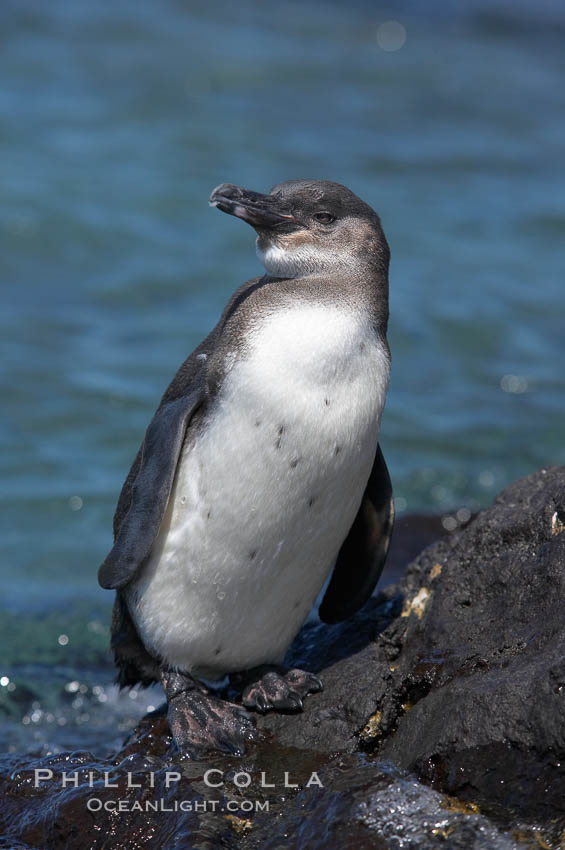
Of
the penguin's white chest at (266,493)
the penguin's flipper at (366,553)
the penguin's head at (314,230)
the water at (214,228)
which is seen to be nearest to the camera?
the penguin's white chest at (266,493)

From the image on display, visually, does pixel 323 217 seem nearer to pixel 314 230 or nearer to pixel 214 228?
pixel 314 230

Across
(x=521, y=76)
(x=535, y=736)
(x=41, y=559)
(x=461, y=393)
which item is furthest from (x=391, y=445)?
(x=521, y=76)

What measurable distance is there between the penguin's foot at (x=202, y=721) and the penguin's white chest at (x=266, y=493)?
5.4 inches

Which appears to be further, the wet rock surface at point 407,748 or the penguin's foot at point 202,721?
the penguin's foot at point 202,721

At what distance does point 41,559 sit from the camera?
26.8 ft

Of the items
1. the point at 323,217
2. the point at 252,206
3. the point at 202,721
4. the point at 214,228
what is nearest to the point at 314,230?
the point at 323,217

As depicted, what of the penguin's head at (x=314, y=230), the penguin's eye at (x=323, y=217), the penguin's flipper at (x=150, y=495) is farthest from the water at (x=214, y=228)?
the penguin's eye at (x=323, y=217)

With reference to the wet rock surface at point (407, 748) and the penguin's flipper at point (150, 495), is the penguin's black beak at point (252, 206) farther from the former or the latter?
the wet rock surface at point (407, 748)

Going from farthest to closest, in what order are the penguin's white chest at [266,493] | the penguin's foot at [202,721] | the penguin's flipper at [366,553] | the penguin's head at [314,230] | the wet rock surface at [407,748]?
the penguin's flipper at [366,553] < the penguin's head at [314,230] < the penguin's foot at [202,721] < the penguin's white chest at [266,493] < the wet rock surface at [407,748]

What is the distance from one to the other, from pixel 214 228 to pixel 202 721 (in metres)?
9.54

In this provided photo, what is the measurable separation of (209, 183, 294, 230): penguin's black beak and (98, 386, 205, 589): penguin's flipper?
2.23ft

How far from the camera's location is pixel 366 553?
480cm

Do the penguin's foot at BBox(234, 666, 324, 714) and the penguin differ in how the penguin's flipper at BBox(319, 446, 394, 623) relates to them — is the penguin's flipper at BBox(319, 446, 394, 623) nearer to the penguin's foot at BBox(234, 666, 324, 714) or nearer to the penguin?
the penguin

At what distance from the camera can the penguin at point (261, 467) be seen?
4.18 m
